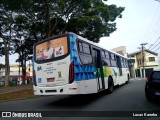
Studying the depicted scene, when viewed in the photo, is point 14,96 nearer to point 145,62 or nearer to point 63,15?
point 63,15

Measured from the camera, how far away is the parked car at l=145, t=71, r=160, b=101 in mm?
10117

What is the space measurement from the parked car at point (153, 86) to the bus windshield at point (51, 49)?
4510 millimetres

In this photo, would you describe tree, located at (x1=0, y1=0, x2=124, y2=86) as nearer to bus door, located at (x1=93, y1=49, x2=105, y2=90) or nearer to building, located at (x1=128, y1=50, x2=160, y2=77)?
bus door, located at (x1=93, y1=49, x2=105, y2=90)

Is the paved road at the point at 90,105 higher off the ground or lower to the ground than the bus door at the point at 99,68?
lower

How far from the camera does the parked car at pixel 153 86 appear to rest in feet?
33.2

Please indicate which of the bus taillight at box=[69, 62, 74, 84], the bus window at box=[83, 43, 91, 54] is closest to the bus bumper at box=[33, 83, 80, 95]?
the bus taillight at box=[69, 62, 74, 84]

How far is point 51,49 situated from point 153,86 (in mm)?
5251

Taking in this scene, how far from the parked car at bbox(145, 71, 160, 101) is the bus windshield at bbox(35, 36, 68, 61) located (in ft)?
14.8

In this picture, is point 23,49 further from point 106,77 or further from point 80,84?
point 80,84

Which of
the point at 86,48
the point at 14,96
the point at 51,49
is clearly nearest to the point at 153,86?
the point at 86,48

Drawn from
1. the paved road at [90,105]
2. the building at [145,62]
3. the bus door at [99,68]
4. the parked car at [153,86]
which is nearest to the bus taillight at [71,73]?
the paved road at [90,105]

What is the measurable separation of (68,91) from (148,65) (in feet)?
203

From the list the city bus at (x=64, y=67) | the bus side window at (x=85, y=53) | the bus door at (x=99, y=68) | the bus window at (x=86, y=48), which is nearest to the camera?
the city bus at (x=64, y=67)

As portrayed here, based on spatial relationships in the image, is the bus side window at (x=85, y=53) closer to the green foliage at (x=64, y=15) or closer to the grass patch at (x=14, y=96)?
the grass patch at (x=14, y=96)
